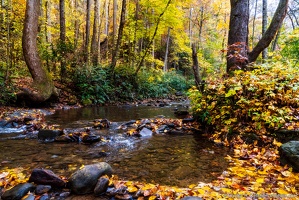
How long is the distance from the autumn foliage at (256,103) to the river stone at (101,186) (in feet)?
11.0

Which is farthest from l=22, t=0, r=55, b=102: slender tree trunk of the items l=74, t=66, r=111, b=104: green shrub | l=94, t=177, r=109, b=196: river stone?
l=94, t=177, r=109, b=196: river stone

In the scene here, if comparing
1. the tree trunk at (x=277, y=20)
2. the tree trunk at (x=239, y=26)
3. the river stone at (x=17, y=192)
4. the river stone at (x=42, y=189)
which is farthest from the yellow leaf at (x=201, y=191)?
the tree trunk at (x=277, y=20)

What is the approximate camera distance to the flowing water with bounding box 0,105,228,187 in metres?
3.63

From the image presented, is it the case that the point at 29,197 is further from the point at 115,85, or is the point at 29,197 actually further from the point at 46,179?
the point at 115,85

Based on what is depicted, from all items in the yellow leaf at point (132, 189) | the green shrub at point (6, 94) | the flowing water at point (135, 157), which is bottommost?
the flowing water at point (135, 157)

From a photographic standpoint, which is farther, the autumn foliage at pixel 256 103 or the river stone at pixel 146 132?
the river stone at pixel 146 132

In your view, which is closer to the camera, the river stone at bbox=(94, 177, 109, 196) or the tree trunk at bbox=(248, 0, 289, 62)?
the river stone at bbox=(94, 177, 109, 196)

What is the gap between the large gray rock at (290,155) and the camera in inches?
135

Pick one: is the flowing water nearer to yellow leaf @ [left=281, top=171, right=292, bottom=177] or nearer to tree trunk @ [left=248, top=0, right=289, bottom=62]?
yellow leaf @ [left=281, top=171, right=292, bottom=177]

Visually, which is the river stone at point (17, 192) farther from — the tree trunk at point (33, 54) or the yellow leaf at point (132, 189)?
the tree trunk at point (33, 54)

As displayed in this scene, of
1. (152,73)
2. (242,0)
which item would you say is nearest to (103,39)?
(152,73)

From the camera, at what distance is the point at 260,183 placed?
123 inches

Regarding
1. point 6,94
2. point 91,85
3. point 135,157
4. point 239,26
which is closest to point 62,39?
point 91,85

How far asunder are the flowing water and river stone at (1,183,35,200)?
0.65 meters
